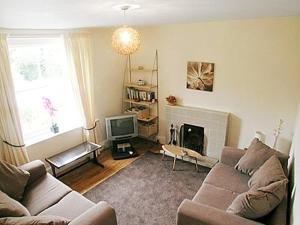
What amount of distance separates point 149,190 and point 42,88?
2.34 meters

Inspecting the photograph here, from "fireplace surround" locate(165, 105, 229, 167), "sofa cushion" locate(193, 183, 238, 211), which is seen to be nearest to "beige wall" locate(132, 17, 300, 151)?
"fireplace surround" locate(165, 105, 229, 167)

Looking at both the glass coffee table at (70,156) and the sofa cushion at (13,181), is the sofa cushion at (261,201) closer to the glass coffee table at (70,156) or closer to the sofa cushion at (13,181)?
the sofa cushion at (13,181)

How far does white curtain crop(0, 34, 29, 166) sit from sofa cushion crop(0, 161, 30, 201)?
2.10 ft

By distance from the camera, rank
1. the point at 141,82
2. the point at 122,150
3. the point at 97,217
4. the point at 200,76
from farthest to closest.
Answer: the point at 141,82 < the point at 122,150 < the point at 200,76 < the point at 97,217

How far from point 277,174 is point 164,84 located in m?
2.73

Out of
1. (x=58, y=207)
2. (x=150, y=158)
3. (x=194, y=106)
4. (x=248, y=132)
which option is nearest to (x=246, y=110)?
(x=248, y=132)

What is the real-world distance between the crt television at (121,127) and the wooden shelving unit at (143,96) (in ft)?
0.93

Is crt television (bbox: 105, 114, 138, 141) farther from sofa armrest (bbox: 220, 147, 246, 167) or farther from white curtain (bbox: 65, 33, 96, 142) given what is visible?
sofa armrest (bbox: 220, 147, 246, 167)

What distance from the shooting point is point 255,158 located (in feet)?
8.50

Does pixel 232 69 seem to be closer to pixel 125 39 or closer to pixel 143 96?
pixel 143 96

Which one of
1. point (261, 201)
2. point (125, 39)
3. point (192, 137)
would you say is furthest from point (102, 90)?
point (261, 201)

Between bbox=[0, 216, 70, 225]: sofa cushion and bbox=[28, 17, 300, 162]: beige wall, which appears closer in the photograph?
bbox=[0, 216, 70, 225]: sofa cushion

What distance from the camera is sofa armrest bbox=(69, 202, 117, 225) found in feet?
6.08

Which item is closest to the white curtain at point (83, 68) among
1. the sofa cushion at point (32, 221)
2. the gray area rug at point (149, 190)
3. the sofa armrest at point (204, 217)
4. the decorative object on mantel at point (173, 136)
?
the gray area rug at point (149, 190)
